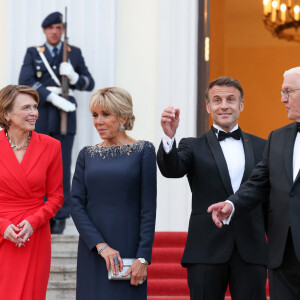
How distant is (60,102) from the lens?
6531mm

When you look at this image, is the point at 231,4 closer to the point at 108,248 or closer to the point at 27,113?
the point at 27,113

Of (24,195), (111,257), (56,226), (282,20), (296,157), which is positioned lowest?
(56,226)

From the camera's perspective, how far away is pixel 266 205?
156 inches

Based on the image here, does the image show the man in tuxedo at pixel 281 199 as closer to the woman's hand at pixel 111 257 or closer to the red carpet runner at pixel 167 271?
the woman's hand at pixel 111 257

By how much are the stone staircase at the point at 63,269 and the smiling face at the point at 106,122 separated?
1.85 m

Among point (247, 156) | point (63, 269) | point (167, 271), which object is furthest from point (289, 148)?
point (63, 269)

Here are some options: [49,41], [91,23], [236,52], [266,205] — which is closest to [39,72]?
[49,41]

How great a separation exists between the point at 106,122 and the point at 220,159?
2.10 ft

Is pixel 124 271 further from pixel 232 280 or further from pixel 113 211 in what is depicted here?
pixel 232 280

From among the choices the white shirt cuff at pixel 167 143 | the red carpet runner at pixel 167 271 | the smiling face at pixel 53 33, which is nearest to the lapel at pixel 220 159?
the white shirt cuff at pixel 167 143

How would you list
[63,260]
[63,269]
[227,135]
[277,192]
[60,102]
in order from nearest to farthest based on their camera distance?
[277,192]
[227,135]
[63,269]
[63,260]
[60,102]

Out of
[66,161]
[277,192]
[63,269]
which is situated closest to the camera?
[277,192]

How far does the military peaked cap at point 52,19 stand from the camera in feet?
21.8

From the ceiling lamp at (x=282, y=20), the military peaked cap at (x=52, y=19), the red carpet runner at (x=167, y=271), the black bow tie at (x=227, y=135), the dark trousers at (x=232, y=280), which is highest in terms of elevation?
the ceiling lamp at (x=282, y=20)
